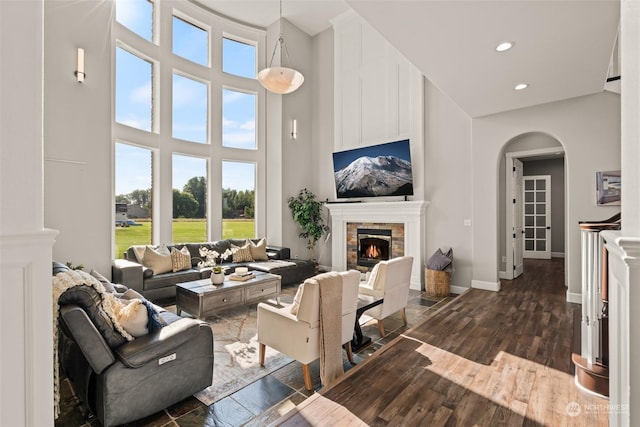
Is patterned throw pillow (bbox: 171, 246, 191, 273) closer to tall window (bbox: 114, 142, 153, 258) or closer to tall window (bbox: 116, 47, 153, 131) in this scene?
tall window (bbox: 114, 142, 153, 258)

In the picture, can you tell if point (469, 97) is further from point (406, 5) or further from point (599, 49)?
point (406, 5)

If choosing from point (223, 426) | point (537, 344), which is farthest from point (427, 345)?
point (223, 426)

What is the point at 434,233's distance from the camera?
5715 mm

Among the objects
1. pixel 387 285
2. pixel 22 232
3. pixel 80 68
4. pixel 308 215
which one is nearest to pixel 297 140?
pixel 308 215

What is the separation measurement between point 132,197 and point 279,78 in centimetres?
329

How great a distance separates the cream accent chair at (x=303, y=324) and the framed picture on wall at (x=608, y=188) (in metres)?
3.85

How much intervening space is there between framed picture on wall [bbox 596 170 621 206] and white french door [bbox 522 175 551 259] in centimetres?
431

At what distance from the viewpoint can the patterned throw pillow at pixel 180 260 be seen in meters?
5.10

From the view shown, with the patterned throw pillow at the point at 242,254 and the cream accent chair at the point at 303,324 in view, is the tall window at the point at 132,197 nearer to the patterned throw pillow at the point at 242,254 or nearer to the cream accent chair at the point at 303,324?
the patterned throw pillow at the point at 242,254

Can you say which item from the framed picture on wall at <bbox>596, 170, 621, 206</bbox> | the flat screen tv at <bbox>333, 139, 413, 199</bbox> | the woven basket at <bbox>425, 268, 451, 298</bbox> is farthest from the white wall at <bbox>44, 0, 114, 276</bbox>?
the framed picture on wall at <bbox>596, 170, 621, 206</bbox>

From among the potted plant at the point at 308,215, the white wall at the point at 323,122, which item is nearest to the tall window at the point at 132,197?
the potted plant at the point at 308,215

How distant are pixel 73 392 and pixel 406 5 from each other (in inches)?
155

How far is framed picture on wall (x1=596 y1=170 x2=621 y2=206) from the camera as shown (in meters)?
4.17

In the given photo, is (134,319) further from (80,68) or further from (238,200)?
(238,200)
